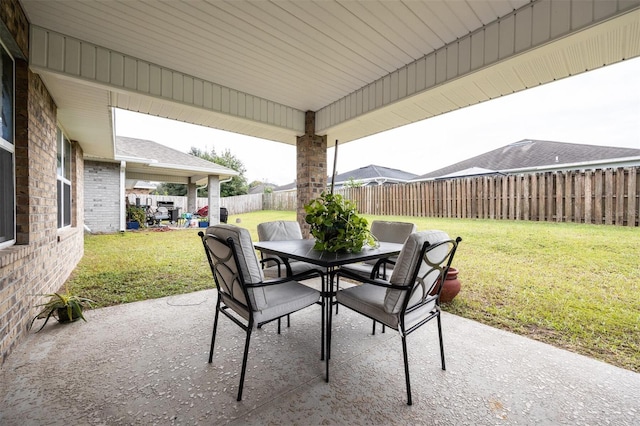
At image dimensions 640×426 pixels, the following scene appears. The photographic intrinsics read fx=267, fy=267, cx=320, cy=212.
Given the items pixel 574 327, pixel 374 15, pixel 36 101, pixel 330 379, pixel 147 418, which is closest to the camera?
pixel 147 418

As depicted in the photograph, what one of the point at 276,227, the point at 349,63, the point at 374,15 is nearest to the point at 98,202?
the point at 276,227

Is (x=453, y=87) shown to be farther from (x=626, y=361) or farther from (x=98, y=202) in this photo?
(x=98, y=202)

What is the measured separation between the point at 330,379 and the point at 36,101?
385 centimetres

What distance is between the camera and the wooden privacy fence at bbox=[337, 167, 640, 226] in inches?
149

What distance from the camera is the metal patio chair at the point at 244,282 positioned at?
1724 mm

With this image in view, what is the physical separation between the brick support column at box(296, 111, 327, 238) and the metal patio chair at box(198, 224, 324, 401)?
250 centimetres

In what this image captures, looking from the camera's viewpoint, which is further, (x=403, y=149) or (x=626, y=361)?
(x=403, y=149)

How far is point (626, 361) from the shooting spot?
204cm

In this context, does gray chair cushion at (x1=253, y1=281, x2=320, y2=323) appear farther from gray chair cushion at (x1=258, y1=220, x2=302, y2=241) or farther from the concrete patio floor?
gray chair cushion at (x1=258, y1=220, x2=302, y2=241)

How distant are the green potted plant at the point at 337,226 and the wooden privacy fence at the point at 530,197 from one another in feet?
6.19

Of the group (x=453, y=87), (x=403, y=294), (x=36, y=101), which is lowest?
(x=403, y=294)

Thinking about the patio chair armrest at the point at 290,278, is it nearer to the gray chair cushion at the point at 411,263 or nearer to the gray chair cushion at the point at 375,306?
the gray chair cushion at the point at 375,306

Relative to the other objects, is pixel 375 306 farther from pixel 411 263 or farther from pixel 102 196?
pixel 102 196

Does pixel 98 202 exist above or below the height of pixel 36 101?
below
